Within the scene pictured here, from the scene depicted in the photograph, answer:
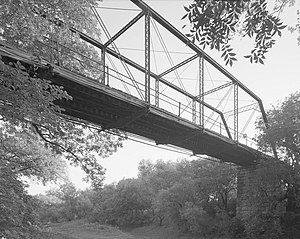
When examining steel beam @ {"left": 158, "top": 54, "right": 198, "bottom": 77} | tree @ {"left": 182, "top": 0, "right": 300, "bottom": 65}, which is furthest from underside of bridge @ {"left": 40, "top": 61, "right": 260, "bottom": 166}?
tree @ {"left": 182, "top": 0, "right": 300, "bottom": 65}

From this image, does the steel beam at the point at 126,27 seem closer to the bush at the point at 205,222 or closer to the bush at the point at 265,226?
the bush at the point at 265,226

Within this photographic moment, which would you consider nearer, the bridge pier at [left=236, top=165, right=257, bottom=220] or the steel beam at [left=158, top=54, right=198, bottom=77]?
the steel beam at [left=158, top=54, right=198, bottom=77]

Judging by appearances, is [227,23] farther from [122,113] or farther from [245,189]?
[245,189]

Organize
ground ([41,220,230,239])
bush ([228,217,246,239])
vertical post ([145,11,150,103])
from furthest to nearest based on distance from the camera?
1. ground ([41,220,230,239])
2. bush ([228,217,246,239])
3. vertical post ([145,11,150,103])

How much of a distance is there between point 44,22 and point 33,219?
5095 millimetres

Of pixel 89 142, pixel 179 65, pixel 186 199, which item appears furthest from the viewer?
pixel 186 199

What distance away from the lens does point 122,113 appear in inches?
719

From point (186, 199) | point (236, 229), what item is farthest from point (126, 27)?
point (186, 199)

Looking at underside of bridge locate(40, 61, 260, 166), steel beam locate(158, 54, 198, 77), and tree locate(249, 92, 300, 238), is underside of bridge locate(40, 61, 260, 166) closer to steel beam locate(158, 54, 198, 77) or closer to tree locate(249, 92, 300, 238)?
tree locate(249, 92, 300, 238)

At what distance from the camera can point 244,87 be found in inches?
1374

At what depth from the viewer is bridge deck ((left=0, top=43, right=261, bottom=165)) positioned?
12625mm

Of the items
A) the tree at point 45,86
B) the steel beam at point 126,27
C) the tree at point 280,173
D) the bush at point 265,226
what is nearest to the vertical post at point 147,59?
the steel beam at point 126,27

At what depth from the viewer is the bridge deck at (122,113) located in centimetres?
1262

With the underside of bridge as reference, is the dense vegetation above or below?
below
